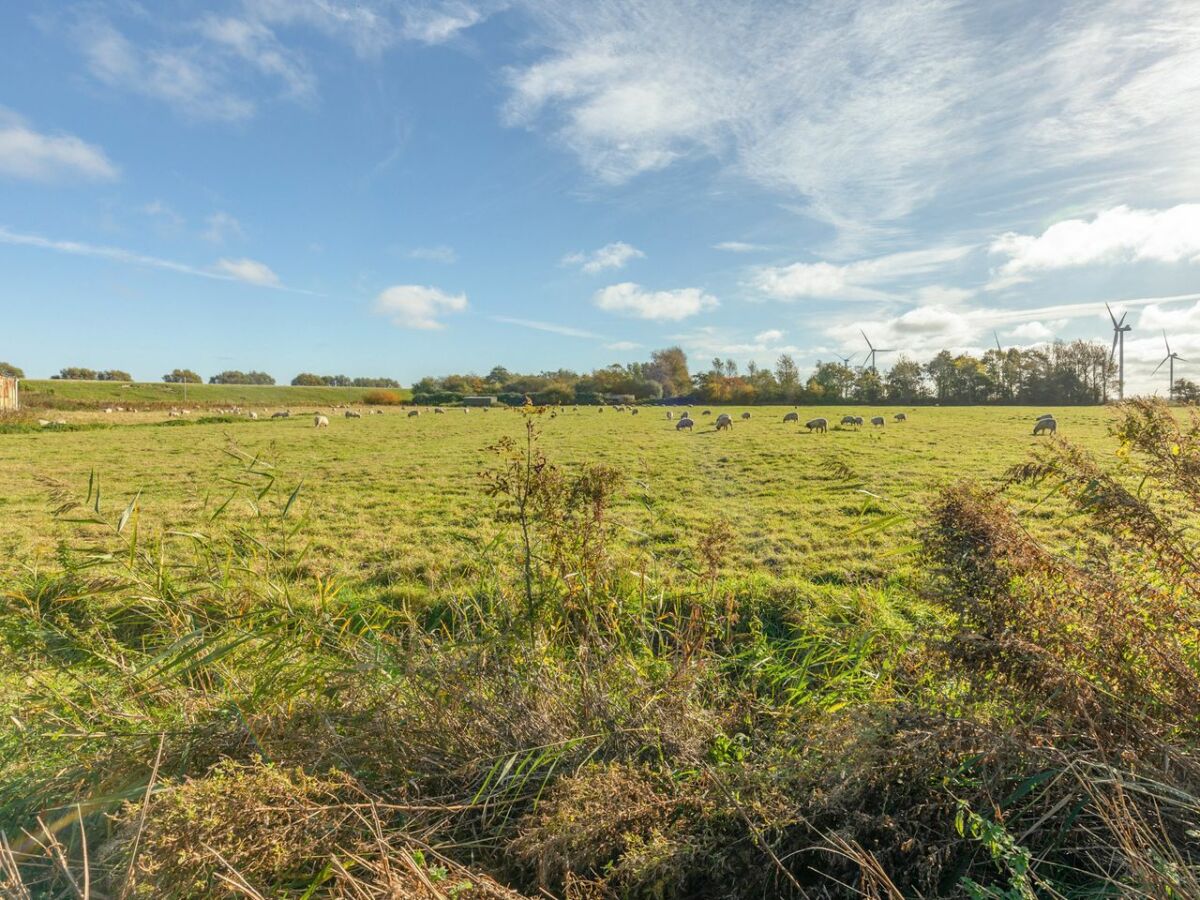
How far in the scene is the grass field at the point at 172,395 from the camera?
55219mm

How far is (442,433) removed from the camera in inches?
1177

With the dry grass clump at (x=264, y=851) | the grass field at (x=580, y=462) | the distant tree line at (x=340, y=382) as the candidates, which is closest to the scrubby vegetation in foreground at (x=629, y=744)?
the dry grass clump at (x=264, y=851)

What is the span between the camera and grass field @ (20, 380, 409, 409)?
5522 centimetres

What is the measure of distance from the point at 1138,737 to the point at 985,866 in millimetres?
764

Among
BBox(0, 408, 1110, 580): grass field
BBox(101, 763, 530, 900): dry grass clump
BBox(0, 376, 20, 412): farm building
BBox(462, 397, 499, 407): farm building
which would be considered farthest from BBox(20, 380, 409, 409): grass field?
BBox(101, 763, 530, 900): dry grass clump

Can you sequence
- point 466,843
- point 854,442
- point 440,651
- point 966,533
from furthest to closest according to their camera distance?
1. point 854,442
2. point 440,651
3. point 966,533
4. point 466,843

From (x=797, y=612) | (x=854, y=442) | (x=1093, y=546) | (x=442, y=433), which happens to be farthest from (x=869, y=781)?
(x=442, y=433)

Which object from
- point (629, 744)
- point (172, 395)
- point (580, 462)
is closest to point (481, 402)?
point (172, 395)

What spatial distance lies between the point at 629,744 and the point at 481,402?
66.1 metres

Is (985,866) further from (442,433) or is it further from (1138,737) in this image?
(442,433)

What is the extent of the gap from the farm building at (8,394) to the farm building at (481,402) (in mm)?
35082

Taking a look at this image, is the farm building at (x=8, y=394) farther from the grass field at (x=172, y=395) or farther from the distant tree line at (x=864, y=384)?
the distant tree line at (x=864, y=384)

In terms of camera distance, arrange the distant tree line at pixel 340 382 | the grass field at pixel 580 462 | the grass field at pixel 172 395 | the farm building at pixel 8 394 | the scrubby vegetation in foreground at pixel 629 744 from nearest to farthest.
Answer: the scrubby vegetation in foreground at pixel 629 744 < the grass field at pixel 580 462 < the farm building at pixel 8 394 < the grass field at pixel 172 395 < the distant tree line at pixel 340 382

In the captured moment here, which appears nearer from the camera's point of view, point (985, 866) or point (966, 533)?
point (985, 866)
